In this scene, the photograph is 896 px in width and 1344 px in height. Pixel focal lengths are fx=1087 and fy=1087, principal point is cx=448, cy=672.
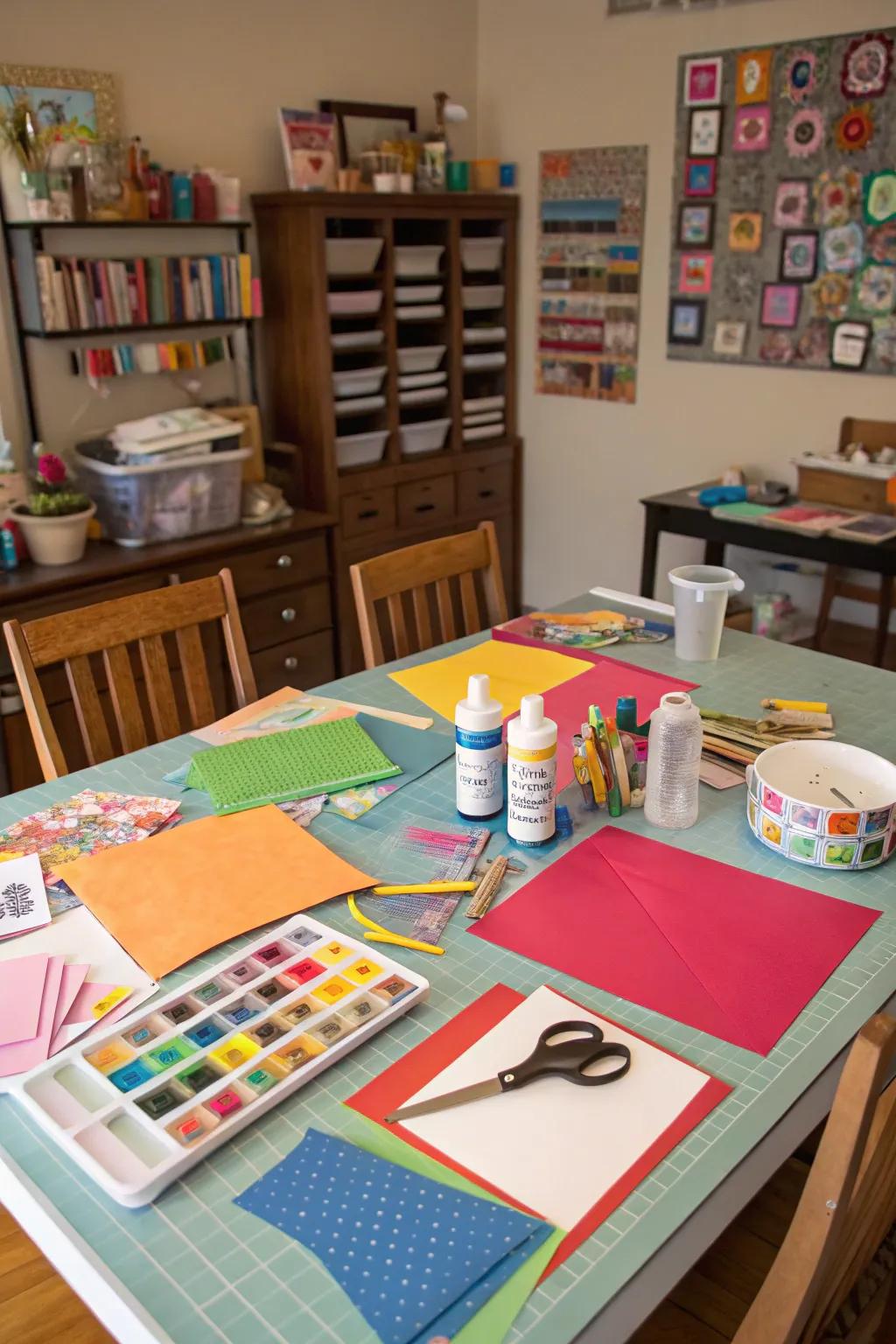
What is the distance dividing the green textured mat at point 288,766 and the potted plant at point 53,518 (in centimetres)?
143

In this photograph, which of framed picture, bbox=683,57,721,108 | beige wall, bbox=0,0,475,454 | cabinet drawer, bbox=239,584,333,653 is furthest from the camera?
framed picture, bbox=683,57,721,108

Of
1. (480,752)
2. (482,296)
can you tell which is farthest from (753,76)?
(480,752)

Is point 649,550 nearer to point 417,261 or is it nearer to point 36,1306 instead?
point 417,261

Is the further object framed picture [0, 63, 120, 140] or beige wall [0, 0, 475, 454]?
beige wall [0, 0, 475, 454]

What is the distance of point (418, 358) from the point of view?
12.4 feet

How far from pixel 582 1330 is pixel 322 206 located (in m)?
3.18

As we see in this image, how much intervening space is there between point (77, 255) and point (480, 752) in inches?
92.5

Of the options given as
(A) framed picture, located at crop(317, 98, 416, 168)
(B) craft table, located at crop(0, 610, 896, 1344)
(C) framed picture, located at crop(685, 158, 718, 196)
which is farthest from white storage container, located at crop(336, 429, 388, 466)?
(B) craft table, located at crop(0, 610, 896, 1344)

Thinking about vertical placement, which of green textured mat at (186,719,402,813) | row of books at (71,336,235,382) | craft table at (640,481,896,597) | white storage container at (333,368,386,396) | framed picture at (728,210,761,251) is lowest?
craft table at (640,481,896,597)

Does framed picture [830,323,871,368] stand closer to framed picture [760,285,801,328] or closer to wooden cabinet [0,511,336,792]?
framed picture [760,285,801,328]

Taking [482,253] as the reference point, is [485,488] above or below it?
below

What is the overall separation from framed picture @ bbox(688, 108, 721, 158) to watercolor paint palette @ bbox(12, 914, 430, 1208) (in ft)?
10.2

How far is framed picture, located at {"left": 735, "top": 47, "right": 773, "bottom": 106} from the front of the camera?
3.25m

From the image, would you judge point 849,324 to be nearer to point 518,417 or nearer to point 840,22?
point 840,22
